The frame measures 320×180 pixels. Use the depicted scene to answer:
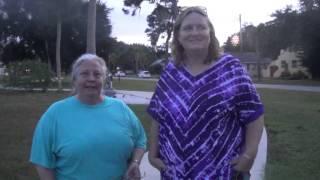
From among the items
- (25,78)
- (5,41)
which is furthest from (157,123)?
(5,41)

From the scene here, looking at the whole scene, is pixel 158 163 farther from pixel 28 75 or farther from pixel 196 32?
pixel 28 75

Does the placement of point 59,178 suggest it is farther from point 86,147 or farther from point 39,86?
point 39,86

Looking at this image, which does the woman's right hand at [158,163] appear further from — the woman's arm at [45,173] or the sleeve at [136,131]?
the woman's arm at [45,173]

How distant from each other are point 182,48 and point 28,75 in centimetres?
3306

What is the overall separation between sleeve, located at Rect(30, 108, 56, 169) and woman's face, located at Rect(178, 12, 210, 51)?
97 cm

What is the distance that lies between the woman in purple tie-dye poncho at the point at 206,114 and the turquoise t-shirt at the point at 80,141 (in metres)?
0.32

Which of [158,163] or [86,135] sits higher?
[86,135]

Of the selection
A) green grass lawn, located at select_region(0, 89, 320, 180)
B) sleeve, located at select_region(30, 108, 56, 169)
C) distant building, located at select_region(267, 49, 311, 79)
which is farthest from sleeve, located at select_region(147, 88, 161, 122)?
distant building, located at select_region(267, 49, 311, 79)

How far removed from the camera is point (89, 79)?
373 cm

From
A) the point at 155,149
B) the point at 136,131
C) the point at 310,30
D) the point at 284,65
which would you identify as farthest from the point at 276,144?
the point at 284,65

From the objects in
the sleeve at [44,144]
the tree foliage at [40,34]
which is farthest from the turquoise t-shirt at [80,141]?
the tree foliage at [40,34]

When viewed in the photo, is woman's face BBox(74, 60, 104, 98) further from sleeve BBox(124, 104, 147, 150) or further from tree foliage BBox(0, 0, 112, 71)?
tree foliage BBox(0, 0, 112, 71)

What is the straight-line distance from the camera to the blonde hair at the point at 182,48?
359 centimetres

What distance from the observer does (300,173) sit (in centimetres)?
841
